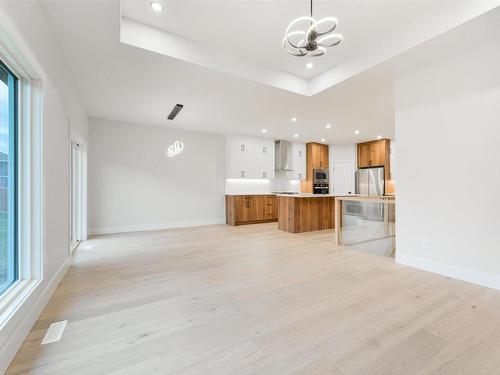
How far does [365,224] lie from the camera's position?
14.9 feet

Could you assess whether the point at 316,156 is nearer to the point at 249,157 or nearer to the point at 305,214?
the point at 249,157

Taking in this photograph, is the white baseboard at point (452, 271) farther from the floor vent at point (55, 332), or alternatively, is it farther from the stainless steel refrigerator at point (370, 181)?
the stainless steel refrigerator at point (370, 181)

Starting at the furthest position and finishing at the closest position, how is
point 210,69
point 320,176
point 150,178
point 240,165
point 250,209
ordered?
1. point 320,176
2. point 240,165
3. point 250,209
4. point 150,178
5. point 210,69

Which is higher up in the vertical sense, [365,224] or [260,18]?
[260,18]

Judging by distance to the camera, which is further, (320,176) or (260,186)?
(320,176)

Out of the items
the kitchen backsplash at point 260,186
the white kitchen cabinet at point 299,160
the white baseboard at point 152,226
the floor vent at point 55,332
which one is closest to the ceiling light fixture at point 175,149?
the kitchen backsplash at point 260,186

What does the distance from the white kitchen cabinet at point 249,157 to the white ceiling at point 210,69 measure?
1.53 m

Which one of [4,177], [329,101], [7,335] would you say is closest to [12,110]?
[4,177]

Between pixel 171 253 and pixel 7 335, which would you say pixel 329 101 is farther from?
pixel 7 335

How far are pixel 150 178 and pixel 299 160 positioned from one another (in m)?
5.01

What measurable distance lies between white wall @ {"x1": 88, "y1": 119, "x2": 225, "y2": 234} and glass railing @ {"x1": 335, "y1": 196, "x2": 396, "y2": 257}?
374 cm

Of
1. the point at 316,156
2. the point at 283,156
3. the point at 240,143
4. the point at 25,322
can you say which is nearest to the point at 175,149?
the point at 240,143

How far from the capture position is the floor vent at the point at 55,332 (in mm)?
1614

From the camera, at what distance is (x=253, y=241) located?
15.2 ft
